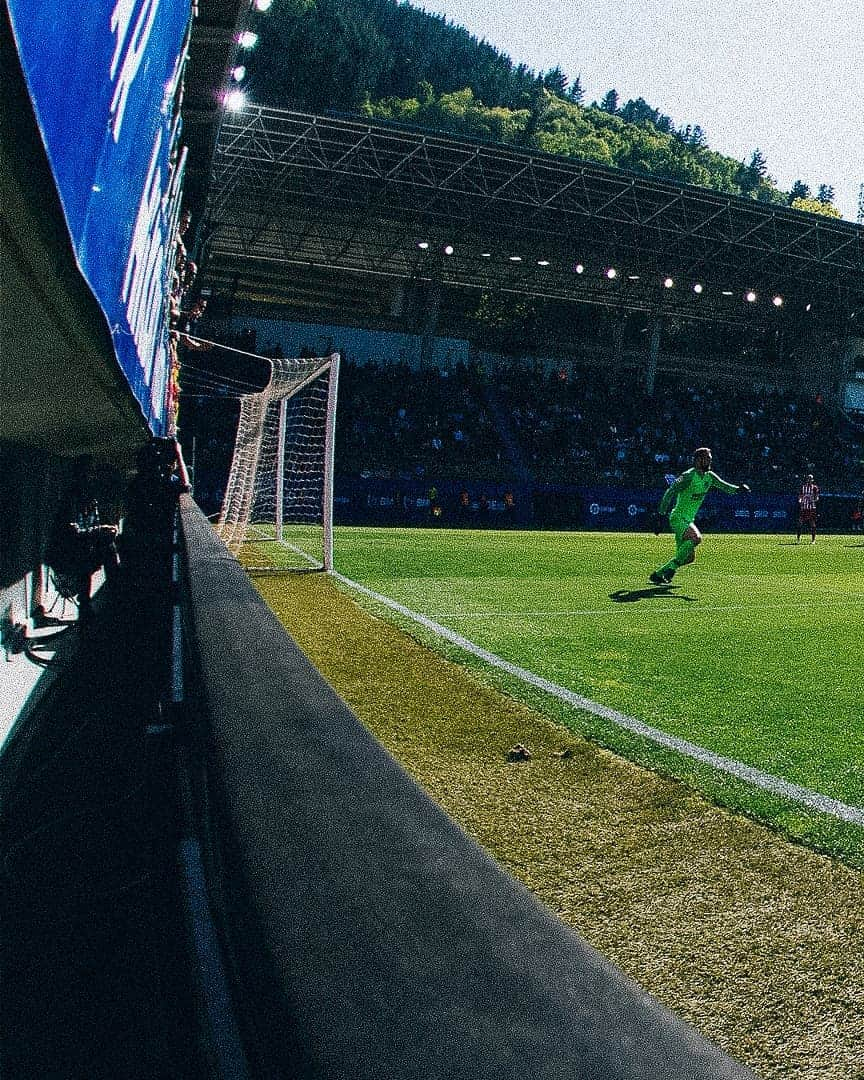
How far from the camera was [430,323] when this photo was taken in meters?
41.8

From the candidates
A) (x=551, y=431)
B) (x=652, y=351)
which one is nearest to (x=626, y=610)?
(x=551, y=431)

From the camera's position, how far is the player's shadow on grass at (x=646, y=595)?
1023cm

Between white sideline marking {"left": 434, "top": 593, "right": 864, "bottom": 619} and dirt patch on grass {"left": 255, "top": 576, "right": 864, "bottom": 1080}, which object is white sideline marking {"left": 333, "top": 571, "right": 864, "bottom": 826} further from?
white sideline marking {"left": 434, "top": 593, "right": 864, "bottom": 619}

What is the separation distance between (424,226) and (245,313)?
10356 mm

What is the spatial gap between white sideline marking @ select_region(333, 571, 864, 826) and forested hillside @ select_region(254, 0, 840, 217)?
205ft

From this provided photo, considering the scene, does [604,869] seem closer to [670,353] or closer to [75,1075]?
[75,1075]

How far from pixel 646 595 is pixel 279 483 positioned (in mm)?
8203

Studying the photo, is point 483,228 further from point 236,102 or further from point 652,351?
point 236,102

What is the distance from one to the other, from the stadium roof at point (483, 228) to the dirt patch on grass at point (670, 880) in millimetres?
26289

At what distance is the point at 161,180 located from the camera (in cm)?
490

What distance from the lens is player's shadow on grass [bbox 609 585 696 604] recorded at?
10227 millimetres

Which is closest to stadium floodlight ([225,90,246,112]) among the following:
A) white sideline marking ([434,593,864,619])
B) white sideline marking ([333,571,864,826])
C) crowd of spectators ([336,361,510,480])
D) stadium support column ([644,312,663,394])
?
crowd of spectators ([336,361,510,480])

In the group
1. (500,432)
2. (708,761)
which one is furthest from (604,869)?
(500,432)

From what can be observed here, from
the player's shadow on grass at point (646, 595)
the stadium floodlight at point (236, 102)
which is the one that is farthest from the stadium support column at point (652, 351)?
the player's shadow on grass at point (646, 595)
